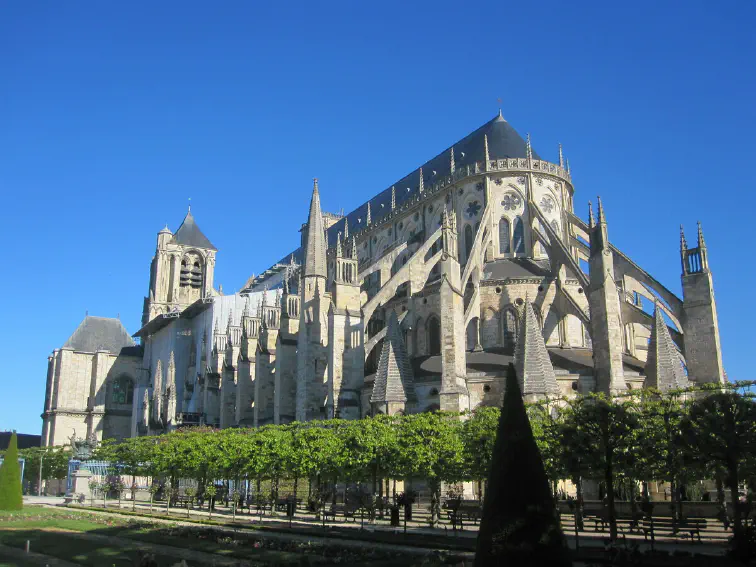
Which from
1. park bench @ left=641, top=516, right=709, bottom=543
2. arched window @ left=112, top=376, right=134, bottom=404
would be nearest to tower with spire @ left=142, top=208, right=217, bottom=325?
arched window @ left=112, top=376, right=134, bottom=404

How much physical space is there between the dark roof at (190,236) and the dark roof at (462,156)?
31781 mm

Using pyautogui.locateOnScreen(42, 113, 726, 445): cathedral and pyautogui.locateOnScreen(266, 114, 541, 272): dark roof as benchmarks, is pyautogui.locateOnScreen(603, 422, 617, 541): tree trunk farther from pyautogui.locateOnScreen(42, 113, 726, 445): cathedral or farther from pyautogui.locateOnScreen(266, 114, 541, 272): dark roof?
pyautogui.locateOnScreen(266, 114, 541, 272): dark roof

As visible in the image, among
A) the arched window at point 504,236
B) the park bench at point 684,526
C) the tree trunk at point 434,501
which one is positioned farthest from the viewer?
the arched window at point 504,236

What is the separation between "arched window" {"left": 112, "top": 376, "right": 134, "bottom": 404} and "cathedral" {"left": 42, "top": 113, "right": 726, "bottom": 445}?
9.20 meters

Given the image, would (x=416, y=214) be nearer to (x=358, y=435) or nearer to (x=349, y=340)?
(x=349, y=340)

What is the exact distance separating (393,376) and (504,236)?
16072 mm

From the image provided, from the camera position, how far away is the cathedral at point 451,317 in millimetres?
35219

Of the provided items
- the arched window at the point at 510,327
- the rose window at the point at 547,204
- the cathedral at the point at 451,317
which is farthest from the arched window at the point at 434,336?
the rose window at the point at 547,204

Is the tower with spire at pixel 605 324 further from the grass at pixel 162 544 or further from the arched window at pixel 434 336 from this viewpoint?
the grass at pixel 162 544

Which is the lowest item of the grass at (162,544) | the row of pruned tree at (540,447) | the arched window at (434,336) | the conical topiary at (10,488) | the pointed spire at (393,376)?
the grass at (162,544)

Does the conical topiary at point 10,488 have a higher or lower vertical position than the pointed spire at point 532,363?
lower

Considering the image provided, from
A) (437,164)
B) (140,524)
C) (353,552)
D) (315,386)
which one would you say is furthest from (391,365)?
(437,164)

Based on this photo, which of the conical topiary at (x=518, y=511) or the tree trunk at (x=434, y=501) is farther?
the tree trunk at (x=434, y=501)

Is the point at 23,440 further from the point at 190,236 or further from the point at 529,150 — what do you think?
the point at 529,150
